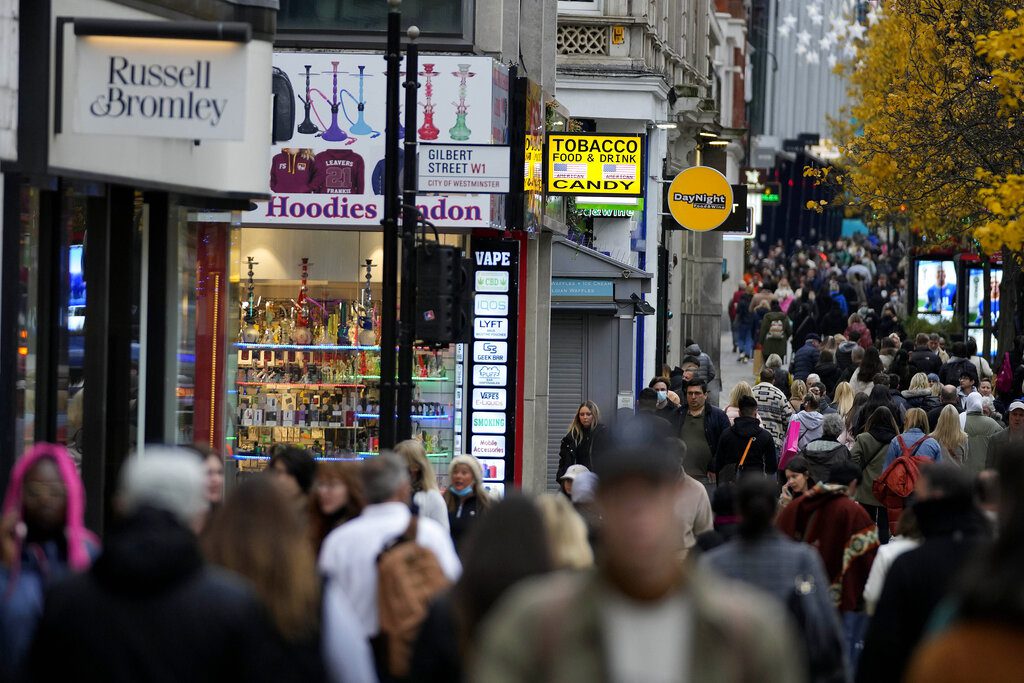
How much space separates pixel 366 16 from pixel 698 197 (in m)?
11.1

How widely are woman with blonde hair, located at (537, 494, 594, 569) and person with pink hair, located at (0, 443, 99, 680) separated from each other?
1516 millimetres

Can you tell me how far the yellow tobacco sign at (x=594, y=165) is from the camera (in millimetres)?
22328

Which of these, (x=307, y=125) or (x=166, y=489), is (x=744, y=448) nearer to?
(x=307, y=125)

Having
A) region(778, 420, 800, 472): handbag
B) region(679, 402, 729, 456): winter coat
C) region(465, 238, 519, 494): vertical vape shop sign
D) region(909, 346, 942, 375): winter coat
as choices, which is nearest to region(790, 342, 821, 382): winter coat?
region(909, 346, 942, 375): winter coat

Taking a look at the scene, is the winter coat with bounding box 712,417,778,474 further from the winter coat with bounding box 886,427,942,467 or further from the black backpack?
the black backpack

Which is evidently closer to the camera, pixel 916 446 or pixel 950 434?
pixel 916 446

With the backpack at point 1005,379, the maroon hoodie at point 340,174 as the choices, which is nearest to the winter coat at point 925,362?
the backpack at point 1005,379

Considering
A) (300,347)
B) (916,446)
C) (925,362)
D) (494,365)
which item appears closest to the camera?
(916,446)

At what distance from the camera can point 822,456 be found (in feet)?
42.9

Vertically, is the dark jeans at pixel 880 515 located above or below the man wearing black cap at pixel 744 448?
below

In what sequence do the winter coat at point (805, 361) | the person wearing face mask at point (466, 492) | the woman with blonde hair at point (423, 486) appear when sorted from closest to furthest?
the woman with blonde hair at point (423, 486), the person wearing face mask at point (466, 492), the winter coat at point (805, 361)

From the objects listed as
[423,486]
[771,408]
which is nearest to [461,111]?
[771,408]

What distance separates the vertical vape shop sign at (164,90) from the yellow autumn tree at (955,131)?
8.34 meters

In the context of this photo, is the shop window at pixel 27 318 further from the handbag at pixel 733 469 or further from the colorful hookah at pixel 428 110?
the colorful hookah at pixel 428 110
